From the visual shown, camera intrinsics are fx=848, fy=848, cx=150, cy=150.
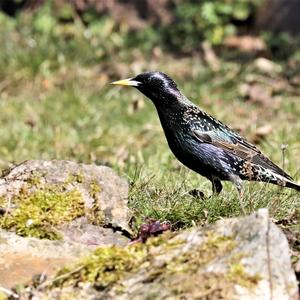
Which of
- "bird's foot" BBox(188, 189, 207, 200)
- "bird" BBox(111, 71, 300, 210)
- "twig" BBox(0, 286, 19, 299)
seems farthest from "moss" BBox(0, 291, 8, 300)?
"bird" BBox(111, 71, 300, 210)

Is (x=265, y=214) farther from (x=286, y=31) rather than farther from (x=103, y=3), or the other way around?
(x=103, y=3)

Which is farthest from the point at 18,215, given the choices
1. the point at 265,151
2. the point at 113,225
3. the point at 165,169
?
the point at 265,151

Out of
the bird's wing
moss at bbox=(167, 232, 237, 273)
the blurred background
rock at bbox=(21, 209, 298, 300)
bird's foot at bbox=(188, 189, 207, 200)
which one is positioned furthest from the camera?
the blurred background

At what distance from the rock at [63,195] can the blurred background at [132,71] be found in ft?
6.24

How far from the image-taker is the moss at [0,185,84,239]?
4.23m

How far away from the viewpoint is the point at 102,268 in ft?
12.0

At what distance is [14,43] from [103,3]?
183 cm

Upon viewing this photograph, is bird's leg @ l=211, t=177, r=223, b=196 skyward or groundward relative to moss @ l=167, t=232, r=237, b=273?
skyward

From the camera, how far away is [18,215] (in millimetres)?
4316

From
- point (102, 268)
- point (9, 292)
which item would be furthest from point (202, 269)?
point (9, 292)

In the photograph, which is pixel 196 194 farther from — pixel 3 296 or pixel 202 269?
pixel 3 296

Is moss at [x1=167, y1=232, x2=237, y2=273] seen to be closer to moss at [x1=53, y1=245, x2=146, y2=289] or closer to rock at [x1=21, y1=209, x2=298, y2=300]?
rock at [x1=21, y1=209, x2=298, y2=300]

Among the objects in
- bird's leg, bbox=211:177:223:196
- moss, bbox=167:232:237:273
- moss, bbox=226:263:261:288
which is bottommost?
moss, bbox=226:263:261:288

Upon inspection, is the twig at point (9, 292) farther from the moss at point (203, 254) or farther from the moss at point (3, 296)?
the moss at point (203, 254)
